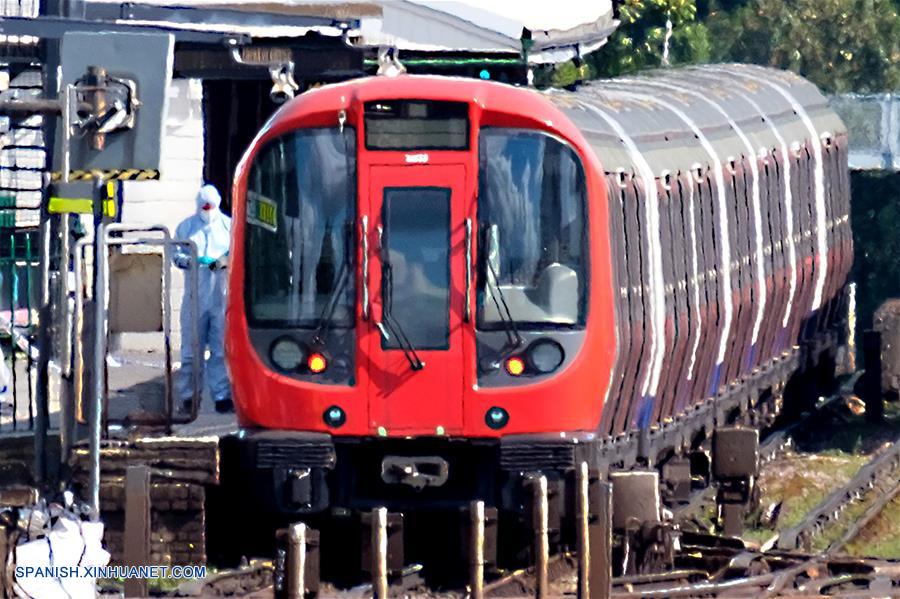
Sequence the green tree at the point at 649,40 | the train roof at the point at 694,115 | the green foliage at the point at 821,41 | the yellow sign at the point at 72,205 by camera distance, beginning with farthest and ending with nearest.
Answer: the green foliage at the point at 821,41
the green tree at the point at 649,40
the train roof at the point at 694,115
the yellow sign at the point at 72,205

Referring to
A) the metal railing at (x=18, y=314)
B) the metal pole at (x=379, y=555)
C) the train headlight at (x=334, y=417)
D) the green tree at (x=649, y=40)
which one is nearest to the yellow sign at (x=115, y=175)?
the train headlight at (x=334, y=417)

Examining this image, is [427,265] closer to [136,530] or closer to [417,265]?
[417,265]

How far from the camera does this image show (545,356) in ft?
44.0

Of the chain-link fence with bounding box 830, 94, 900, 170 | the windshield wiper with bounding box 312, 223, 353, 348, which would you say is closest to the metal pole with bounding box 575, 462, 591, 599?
the windshield wiper with bounding box 312, 223, 353, 348

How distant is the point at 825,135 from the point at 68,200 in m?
9.86

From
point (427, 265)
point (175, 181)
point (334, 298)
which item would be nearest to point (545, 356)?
point (427, 265)

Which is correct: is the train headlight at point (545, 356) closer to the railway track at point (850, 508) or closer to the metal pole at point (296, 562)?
the railway track at point (850, 508)

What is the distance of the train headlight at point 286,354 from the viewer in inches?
530

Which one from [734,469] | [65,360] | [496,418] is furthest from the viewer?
[734,469]

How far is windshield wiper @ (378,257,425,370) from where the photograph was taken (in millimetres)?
13269

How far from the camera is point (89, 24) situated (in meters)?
14.6

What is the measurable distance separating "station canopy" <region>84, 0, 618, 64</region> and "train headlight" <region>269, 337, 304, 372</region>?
4.74 metres

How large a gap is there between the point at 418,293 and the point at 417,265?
0.14 metres

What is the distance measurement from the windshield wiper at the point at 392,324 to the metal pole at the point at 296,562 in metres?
2.97
